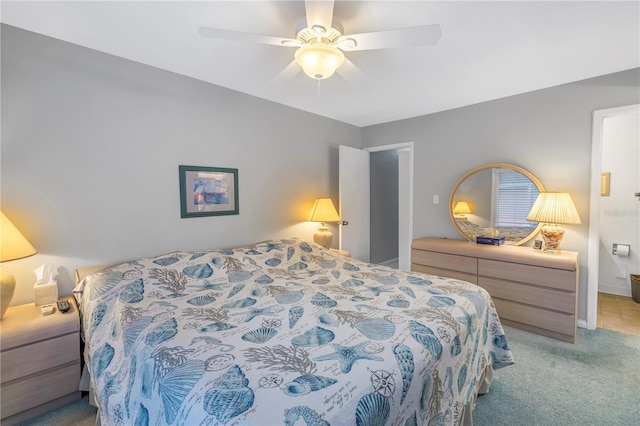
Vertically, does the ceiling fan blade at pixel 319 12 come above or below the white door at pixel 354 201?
above

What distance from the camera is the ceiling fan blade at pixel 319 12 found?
4.28 ft

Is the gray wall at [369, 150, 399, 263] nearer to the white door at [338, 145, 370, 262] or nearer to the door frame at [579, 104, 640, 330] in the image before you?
the white door at [338, 145, 370, 262]

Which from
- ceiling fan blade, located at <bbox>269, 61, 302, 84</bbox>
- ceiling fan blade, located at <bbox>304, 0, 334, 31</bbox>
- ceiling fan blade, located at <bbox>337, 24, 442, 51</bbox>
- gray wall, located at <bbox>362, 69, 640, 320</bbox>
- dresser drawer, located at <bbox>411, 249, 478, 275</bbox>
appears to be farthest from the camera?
dresser drawer, located at <bbox>411, 249, 478, 275</bbox>

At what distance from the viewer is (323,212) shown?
3359 millimetres

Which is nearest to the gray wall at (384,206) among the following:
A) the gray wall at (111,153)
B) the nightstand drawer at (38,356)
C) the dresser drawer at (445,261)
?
the dresser drawer at (445,261)

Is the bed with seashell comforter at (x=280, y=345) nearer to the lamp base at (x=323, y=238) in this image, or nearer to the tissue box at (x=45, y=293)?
the tissue box at (x=45, y=293)

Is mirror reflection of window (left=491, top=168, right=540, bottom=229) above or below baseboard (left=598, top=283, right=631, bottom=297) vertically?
above

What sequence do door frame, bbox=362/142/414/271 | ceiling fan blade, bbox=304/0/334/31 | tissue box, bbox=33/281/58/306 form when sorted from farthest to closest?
door frame, bbox=362/142/414/271, tissue box, bbox=33/281/58/306, ceiling fan blade, bbox=304/0/334/31

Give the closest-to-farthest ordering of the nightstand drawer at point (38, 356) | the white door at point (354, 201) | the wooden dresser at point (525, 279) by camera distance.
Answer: the nightstand drawer at point (38, 356) → the wooden dresser at point (525, 279) → the white door at point (354, 201)

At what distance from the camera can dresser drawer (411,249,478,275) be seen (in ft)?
9.72

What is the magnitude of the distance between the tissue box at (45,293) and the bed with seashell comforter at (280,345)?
6.1 inches

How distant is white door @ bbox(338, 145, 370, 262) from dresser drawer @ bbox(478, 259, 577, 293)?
5.42 feet

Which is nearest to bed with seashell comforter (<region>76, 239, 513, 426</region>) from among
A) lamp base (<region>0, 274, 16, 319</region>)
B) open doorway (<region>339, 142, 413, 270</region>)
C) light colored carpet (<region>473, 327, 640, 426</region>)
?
light colored carpet (<region>473, 327, 640, 426</region>)

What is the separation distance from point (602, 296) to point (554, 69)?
2.97 meters
